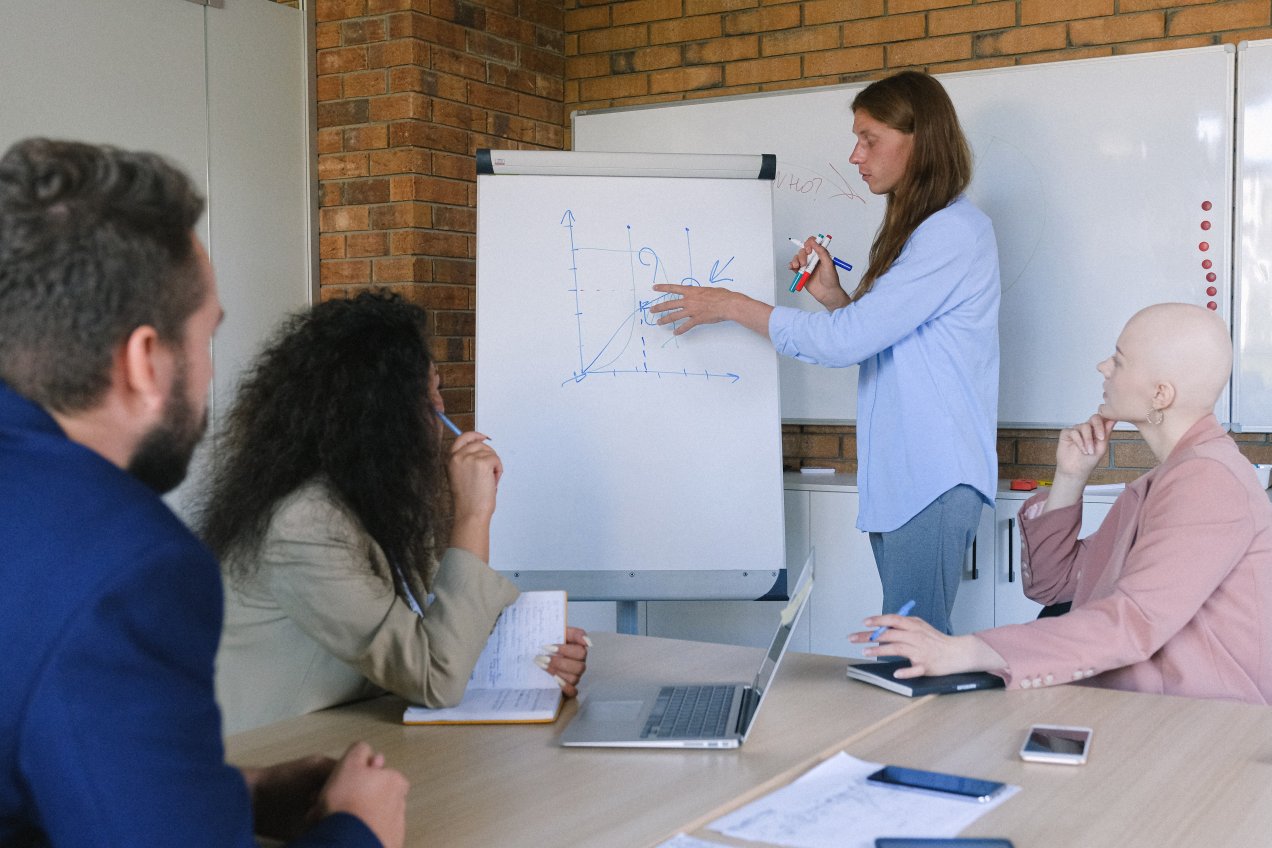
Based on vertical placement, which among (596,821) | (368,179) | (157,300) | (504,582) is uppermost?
(368,179)

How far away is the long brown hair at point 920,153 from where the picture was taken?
283 centimetres

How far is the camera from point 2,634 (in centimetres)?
76

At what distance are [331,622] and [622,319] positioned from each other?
1581 millimetres

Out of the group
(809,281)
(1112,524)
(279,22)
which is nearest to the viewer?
(1112,524)

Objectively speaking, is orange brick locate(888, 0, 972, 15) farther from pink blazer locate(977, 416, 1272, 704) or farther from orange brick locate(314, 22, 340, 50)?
pink blazer locate(977, 416, 1272, 704)

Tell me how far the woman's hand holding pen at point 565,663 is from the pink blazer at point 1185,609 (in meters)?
0.56

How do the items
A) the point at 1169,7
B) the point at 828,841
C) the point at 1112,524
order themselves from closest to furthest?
the point at 828,841 → the point at 1112,524 → the point at 1169,7

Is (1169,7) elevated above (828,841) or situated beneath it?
elevated above

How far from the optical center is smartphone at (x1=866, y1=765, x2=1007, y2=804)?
1.32 m

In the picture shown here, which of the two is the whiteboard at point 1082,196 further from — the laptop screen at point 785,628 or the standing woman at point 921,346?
the laptop screen at point 785,628

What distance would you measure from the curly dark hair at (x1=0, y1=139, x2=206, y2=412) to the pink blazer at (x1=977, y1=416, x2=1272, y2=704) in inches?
51.6

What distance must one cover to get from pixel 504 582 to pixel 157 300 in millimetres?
950

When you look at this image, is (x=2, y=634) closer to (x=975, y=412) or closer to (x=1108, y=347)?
(x=975, y=412)

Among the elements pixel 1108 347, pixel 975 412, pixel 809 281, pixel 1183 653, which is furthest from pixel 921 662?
pixel 1108 347
